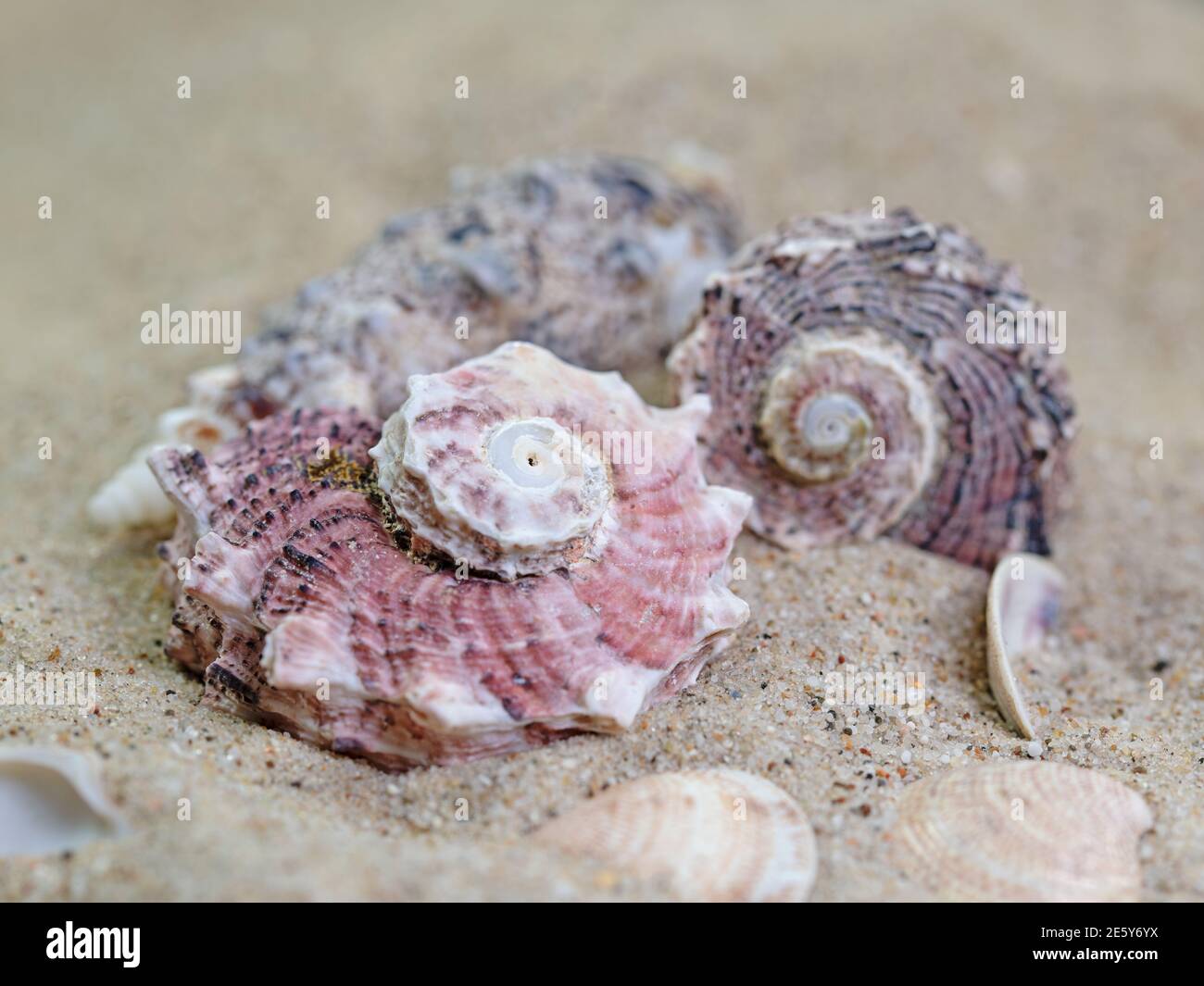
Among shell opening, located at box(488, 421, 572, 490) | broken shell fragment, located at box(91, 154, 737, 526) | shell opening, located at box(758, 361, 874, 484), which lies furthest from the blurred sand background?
broken shell fragment, located at box(91, 154, 737, 526)

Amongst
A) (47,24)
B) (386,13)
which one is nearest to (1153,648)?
(386,13)

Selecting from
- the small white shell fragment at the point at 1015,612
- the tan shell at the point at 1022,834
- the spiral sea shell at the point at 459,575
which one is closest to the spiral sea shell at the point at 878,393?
the small white shell fragment at the point at 1015,612

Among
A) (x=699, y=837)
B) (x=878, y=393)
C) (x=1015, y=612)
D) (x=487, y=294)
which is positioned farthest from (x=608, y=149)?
(x=699, y=837)

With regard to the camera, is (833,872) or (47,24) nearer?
(833,872)

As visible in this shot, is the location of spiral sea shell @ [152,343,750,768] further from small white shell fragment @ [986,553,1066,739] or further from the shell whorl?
small white shell fragment @ [986,553,1066,739]

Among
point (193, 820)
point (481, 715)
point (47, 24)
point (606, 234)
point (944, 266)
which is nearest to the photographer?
point (193, 820)

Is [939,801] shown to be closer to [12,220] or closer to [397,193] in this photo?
[397,193]
